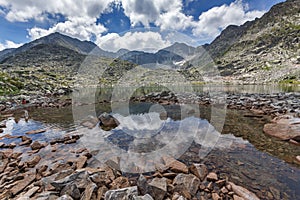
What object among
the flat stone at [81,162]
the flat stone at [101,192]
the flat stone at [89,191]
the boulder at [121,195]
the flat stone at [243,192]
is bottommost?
the flat stone at [243,192]

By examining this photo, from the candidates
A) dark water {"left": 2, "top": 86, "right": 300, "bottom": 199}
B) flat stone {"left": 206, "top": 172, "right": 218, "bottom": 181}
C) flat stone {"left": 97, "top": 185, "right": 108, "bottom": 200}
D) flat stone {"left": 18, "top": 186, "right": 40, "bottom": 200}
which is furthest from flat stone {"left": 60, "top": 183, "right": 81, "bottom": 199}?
Result: flat stone {"left": 206, "top": 172, "right": 218, "bottom": 181}

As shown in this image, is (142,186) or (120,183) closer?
(142,186)

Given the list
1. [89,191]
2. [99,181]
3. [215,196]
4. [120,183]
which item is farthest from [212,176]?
[89,191]

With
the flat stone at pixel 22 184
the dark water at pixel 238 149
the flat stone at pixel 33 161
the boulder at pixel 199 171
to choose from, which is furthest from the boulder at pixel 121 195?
the flat stone at pixel 33 161

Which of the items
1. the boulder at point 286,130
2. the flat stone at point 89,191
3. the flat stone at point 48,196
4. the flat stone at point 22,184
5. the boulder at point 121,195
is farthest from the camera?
the boulder at point 286,130

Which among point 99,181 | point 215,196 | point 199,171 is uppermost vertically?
point 99,181

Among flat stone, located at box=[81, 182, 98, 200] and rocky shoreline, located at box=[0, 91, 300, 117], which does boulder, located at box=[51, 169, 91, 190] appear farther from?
rocky shoreline, located at box=[0, 91, 300, 117]

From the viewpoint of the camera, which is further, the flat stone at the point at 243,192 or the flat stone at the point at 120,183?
the flat stone at the point at 120,183

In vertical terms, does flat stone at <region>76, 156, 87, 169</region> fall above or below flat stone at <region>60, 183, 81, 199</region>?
below

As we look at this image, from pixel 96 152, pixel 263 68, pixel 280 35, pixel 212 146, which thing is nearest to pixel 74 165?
pixel 96 152

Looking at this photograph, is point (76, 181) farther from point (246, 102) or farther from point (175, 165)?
point (246, 102)

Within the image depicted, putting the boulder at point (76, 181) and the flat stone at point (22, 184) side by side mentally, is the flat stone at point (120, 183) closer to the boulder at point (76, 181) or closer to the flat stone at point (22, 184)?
the boulder at point (76, 181)

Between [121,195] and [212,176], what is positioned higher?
[121,195]

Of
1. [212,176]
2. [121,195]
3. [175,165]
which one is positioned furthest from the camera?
[175,165]
